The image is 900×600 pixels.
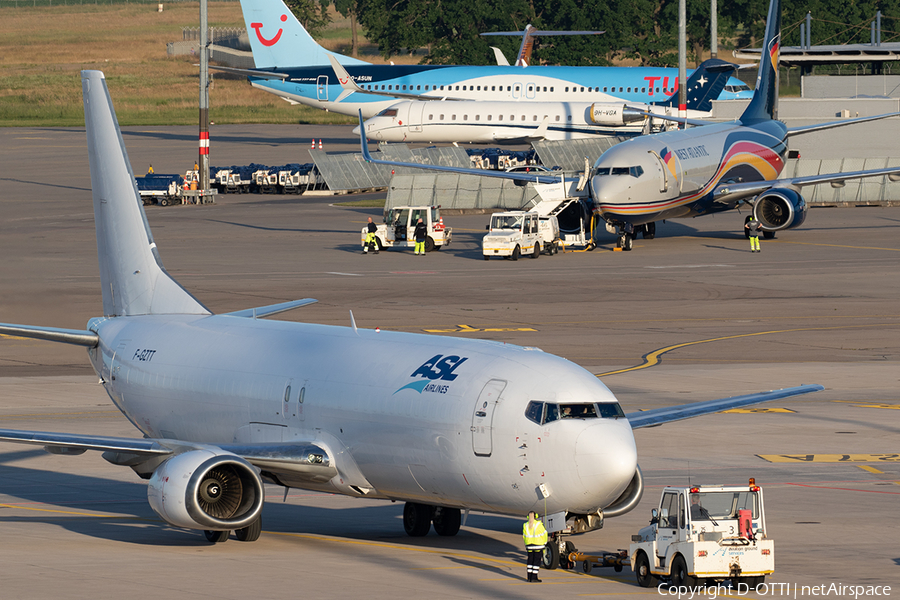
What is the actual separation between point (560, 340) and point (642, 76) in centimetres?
7478

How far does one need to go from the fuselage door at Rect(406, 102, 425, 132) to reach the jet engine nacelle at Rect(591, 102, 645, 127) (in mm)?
15738

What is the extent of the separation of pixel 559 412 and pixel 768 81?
232 ft

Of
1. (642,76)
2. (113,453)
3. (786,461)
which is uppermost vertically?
(642,76)

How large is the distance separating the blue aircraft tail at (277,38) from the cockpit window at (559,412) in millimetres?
110476

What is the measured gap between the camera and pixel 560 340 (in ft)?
172

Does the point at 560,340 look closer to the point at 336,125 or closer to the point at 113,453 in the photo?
the point at 113,453

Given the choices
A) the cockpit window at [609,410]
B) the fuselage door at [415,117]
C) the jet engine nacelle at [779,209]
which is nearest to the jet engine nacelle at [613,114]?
the fuselage door at [415,117]

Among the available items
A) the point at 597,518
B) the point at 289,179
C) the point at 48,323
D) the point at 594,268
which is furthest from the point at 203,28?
the point at 597,518

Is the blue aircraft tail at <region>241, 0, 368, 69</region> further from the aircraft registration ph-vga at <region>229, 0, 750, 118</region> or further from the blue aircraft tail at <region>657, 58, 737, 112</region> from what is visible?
the blue aircraft tail at <region>657, 58, 737, 112</region>

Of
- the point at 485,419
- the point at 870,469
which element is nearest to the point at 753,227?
the point at 870,469

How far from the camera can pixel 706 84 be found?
113 metres

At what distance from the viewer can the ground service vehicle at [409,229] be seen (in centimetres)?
7869

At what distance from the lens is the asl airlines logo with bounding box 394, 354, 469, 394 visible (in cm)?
2456

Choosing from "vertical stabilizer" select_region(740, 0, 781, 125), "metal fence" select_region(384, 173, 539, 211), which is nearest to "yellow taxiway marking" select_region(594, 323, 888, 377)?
"vertical stabilizer" select_region(740, 0, 781, 125)
